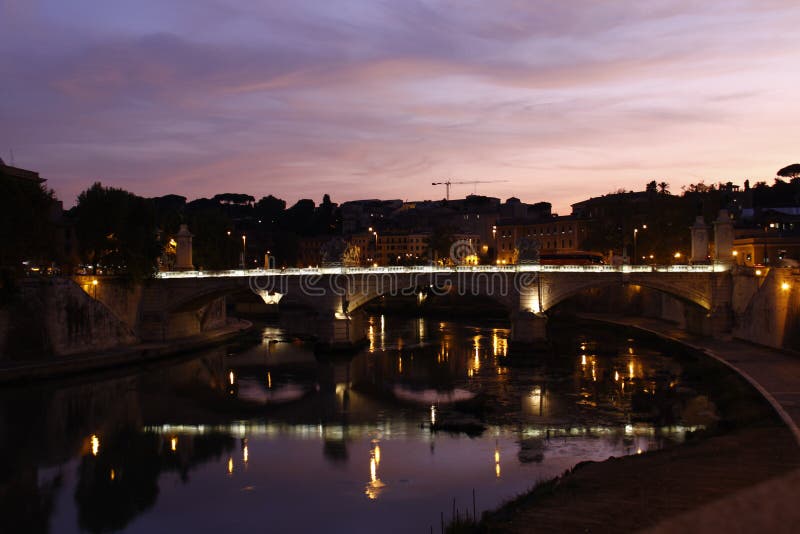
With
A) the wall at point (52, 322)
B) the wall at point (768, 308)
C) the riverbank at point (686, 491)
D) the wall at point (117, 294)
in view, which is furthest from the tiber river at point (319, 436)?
the wall at point (117, 294)

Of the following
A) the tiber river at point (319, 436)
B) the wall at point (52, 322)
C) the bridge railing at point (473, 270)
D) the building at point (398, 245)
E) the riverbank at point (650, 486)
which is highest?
the building at point (398, 245)

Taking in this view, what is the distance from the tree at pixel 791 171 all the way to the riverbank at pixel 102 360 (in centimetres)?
6965

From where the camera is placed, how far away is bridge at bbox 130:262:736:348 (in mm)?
38969

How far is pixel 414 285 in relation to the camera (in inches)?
1576

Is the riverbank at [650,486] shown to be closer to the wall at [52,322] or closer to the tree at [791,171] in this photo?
the wall at [52,322]

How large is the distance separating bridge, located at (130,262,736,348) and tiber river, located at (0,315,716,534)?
2964 mm

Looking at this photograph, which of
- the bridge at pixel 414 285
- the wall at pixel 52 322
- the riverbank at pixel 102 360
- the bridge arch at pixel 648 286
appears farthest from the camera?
the bridge at pixel 414 285

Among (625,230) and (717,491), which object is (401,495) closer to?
(717,491)

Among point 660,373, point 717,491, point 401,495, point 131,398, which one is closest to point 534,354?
point 660,373

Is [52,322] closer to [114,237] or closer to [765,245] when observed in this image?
[114,237]

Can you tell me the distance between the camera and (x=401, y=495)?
57.1 ft

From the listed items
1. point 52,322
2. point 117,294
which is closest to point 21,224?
point 52,322

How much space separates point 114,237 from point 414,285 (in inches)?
576

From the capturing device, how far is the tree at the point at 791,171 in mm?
89688
